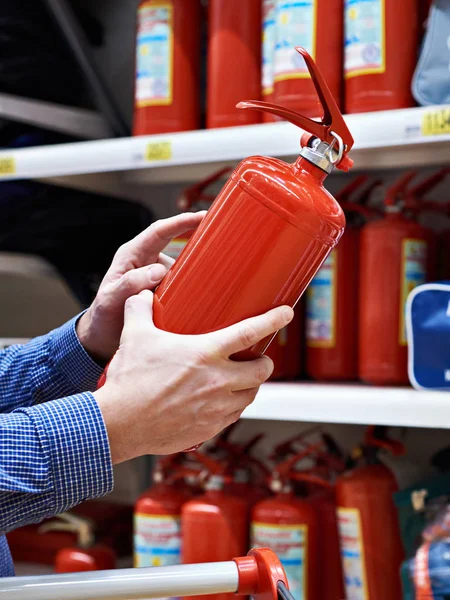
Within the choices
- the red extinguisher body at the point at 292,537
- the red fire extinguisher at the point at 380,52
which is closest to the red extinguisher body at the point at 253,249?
→ the red fire extinguisher at the point at 380,52

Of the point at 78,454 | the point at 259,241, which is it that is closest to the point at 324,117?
the point at 259,241

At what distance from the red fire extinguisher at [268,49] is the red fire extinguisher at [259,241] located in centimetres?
68

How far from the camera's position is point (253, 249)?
0.83m

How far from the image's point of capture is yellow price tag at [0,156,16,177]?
1.74 meters

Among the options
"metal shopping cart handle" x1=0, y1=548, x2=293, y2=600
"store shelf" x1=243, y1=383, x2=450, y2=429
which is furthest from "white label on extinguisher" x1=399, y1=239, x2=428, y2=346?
"metal shopping cart handle" x1=0, y1=548, x2=293, y2=600

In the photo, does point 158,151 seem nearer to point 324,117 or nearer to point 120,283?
point 120,283

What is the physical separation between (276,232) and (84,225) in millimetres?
1161

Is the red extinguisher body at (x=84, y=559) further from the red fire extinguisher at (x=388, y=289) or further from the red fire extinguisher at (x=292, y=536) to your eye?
the red fire extinguisher at (x=388, y=289)

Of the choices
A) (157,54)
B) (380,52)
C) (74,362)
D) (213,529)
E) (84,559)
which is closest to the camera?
(74,362)

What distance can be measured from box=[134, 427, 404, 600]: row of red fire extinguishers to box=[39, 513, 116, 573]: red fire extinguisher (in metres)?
0.24

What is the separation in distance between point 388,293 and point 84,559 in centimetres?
91

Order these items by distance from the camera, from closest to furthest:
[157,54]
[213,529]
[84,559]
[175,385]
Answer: [175,385], [213,529], [157,54], [84,559]

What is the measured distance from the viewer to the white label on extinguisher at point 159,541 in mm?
1596

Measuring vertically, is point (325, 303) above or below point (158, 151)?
below
